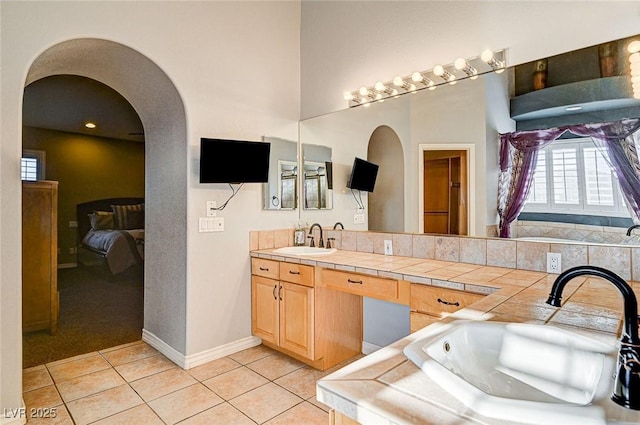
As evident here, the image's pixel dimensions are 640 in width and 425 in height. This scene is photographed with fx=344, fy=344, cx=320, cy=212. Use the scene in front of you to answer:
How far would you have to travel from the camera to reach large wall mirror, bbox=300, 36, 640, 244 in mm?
1861

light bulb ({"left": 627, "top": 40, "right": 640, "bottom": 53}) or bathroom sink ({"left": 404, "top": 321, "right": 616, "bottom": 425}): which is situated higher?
light bulb ({"left": 627, "top": 40, "right": 640, "bottom": 53})

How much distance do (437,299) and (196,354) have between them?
1.92 metres

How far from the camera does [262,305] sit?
295 centimetres

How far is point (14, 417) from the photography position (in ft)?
6.23

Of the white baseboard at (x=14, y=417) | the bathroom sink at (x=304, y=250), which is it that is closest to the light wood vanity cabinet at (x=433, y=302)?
the bathroom sink at (x=304, y=250)

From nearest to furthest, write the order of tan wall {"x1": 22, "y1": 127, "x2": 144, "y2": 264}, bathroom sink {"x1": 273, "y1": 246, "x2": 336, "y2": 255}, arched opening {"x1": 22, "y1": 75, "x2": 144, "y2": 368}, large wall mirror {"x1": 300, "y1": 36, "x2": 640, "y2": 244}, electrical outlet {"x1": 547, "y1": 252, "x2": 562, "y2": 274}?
large wall mirror {"x1": 300, "y1": 36, "x2": 640, "y2": 244}
electrical outlet {"x1": 547, "y1": 252, "x2": 562, "y2": 274}
bathroom sink {"x1": 273, "y1": 246, "x2": 336, "y2": 255}
arched opening {"x1": 22, "y1": 75, "x2": 144, "y2": 368}
tan wall {"x1": 22, "y1": 127, "x2": 144, "y2": 264}

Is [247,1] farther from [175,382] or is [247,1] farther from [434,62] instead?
[175,382]

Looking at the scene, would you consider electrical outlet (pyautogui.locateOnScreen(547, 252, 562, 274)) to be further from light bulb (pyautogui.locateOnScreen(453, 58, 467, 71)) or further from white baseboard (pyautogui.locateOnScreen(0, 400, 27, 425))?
white baseboard (pyautogui.locateOnScreen(0, 400, 27, 425))

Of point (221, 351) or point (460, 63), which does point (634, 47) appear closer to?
point (460, 63)

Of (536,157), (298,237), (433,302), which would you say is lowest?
(433,302)

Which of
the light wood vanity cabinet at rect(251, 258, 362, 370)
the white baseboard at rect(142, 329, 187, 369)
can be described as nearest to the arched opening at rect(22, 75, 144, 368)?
the white baseboard at rect(142, 329, 187, 369)

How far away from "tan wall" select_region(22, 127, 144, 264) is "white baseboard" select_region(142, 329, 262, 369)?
503 cm

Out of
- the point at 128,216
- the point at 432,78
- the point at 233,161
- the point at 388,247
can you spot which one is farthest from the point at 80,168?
the point at 432,78

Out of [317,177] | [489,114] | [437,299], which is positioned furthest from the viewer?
[317,177]
